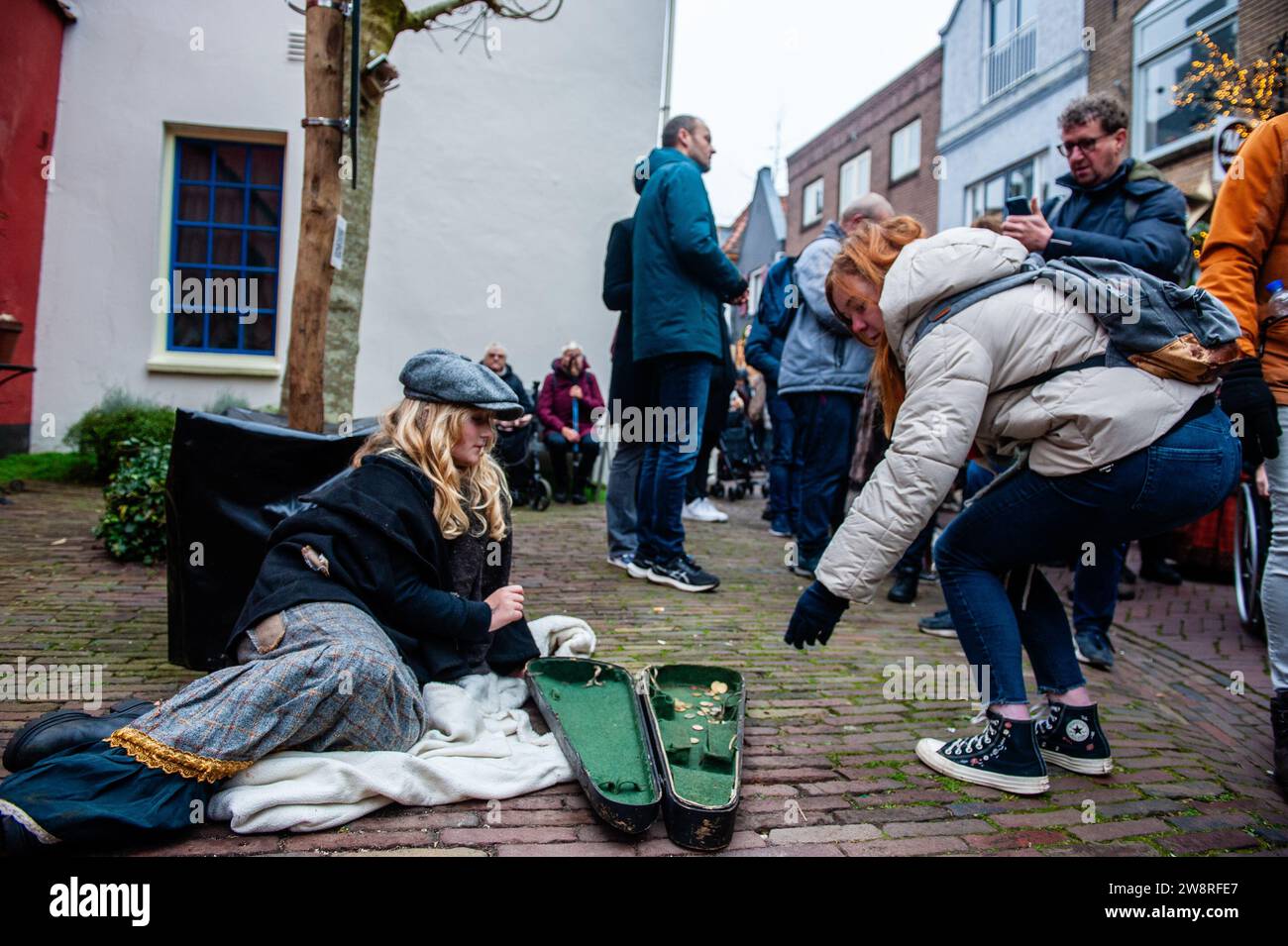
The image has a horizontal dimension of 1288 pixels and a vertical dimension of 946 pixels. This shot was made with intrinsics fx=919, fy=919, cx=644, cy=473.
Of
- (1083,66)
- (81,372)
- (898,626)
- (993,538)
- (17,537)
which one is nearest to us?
(993,538)

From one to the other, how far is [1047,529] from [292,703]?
2066 millimetres

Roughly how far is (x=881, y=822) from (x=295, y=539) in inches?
71.6

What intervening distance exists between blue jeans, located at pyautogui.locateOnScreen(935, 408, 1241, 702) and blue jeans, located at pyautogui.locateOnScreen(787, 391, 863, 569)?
8.49ft

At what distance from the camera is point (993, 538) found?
2.63m

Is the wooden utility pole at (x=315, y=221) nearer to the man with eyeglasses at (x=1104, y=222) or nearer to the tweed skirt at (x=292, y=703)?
the tweed skirt at (x=292, y=703)

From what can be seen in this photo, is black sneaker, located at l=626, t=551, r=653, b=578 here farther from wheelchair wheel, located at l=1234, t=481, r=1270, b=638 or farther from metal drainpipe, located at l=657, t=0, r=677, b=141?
metal drainpipe, located at l=657, t=0, r=677, b=141

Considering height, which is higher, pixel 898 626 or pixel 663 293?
pixel 663 293

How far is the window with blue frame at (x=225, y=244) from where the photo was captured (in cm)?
988

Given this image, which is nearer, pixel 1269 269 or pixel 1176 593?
pixel 1269 269

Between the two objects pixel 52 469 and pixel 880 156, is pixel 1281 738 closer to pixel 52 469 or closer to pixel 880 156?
pixel 52 469

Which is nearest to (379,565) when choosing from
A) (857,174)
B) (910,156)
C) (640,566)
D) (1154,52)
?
(640,566)

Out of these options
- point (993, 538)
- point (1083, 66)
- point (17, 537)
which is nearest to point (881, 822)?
point (993, 538)
